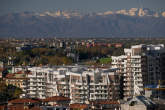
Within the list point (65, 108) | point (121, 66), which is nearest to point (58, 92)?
point (121, 66)

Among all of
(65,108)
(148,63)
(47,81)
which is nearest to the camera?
(65,108)

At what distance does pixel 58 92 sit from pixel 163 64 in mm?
8442

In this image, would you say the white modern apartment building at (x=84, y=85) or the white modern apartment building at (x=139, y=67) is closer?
the white modern apartment building at (x=84, y=85)

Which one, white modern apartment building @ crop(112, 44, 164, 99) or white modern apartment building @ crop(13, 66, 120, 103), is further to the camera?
white modern apartment building @ crop(112, 44, 164, 99)

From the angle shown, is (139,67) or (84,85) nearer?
(84,85)

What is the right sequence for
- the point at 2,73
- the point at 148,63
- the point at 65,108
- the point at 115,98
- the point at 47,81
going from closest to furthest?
1. the point at 65,108
2. the point at 115,98
3. the point at 148,63
4. the point at 47,81
5. the point at 2,73

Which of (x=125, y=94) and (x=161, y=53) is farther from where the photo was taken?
(x=161, y=53)

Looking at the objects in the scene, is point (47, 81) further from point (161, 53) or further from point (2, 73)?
point (2, 73)

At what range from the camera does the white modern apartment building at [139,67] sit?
2940 inches

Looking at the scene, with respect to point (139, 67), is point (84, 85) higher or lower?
lower

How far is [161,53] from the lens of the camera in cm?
7969

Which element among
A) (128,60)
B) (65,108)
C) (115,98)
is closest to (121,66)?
(128,60)

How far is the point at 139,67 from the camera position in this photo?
250 ft

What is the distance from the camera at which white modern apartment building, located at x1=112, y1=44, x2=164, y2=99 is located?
74.7 metres
